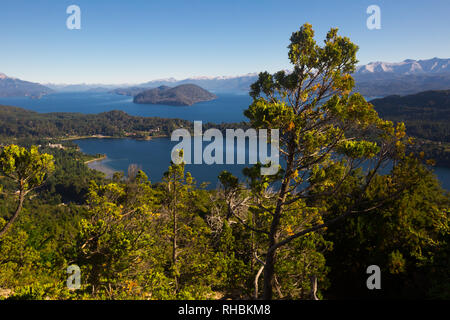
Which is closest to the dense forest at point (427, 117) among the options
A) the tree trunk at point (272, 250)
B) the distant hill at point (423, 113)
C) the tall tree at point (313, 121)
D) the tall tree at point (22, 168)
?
the distant hill at point (423, 113)

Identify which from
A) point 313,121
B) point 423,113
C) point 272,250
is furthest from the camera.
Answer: point 423,113

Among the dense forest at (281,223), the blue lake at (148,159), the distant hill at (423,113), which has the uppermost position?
the distant hill at (423,113)

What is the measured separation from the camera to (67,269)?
29.0ft

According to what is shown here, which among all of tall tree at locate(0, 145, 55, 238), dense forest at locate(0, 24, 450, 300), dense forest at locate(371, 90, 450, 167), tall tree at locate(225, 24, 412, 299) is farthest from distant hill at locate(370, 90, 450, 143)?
tall tree at locate(0, 145, 55, 238)

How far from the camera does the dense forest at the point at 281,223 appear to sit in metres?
6.16

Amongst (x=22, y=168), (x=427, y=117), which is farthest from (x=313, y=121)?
(x=427, y=117)

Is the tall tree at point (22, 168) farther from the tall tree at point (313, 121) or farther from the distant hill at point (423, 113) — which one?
the distant hill at point (423, 113)

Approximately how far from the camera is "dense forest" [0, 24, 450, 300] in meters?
6.16

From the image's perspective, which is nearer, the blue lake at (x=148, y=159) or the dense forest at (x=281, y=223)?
the dense forest at (x=281, y=223)

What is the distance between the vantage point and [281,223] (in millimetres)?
9078

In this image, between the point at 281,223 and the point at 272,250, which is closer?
the point at 272,250

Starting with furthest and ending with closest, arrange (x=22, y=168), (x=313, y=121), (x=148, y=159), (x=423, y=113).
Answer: (x=423, y=113), (x=148, y=159), (x=22, y=168), (x=313, y=121)

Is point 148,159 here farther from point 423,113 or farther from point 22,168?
point 423,113

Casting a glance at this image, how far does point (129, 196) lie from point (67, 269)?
16.6 feet
